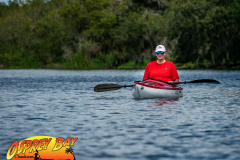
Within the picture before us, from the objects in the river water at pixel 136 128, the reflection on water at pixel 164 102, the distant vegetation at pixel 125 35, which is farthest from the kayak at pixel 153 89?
the distant vegetation at pixel 125 35

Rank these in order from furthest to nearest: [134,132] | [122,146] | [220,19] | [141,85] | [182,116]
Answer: [220,19], [141,85], [182,116], [134,132], [122,146]

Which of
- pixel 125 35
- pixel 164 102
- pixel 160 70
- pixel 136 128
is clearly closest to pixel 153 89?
pixel 160 70

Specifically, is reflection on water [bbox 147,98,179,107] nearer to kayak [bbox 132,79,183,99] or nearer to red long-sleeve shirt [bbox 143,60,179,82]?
kayak [bbox 132,79,183,99]

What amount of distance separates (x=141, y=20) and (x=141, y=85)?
212ft

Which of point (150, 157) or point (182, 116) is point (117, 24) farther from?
point (150, 157)

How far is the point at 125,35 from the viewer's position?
86.9 m

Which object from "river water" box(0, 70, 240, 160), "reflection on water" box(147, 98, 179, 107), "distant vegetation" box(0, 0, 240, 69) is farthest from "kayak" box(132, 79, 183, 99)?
"distant vegetation" box(0, 0, 240, 69)

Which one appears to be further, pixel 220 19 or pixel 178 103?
pixel 220 19

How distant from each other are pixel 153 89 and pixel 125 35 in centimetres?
6736

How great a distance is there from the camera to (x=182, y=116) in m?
14.7

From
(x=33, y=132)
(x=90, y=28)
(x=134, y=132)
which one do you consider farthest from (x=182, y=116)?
(x=90, y=28)

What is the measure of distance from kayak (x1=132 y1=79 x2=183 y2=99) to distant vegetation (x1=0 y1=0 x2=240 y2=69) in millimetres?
49687

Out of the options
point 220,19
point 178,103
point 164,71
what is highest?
point 220,19

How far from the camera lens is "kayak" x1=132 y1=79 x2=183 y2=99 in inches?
795
